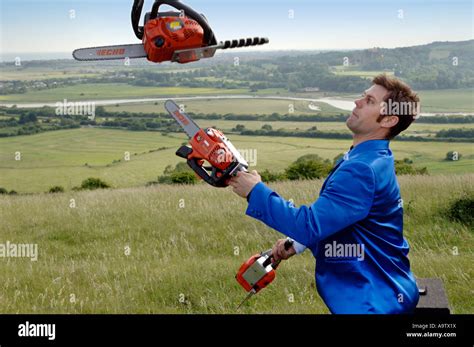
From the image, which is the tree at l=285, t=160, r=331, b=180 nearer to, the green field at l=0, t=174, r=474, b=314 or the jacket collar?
the green field at l=0, t=174, r=474, b=314

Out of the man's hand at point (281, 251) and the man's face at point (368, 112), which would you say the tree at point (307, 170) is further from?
the man's face at point (368, 112)

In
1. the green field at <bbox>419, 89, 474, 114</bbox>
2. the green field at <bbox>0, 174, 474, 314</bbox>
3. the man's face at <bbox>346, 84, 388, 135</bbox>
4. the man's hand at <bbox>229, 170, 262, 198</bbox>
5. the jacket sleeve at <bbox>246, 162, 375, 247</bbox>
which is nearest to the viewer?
the jacket sleeve at <bbox>246, 162, 375, 247</bbox>

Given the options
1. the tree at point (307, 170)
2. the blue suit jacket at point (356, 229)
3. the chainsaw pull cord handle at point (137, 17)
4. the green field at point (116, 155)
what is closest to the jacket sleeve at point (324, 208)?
the blue suit jacket at point (356, 229)

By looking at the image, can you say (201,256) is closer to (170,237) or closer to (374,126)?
(170,237)

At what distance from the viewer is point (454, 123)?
2358cm

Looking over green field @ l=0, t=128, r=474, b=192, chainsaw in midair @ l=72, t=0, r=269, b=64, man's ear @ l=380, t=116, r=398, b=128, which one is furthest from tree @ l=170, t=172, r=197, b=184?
man's ear @ l=380, t=116, r=398, b=128

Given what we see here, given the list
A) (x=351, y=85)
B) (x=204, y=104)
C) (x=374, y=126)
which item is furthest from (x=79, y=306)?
(x=351, y=85)

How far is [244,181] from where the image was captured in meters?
3.78

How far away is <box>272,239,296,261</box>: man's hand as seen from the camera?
4.56 meters

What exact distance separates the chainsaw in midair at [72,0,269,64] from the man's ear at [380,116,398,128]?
938 millimetres

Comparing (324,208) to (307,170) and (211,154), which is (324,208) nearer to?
(211,154)

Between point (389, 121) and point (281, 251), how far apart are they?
1.26m

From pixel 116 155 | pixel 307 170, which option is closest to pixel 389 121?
pixel 307 170

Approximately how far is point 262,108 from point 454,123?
11357 millimetres
